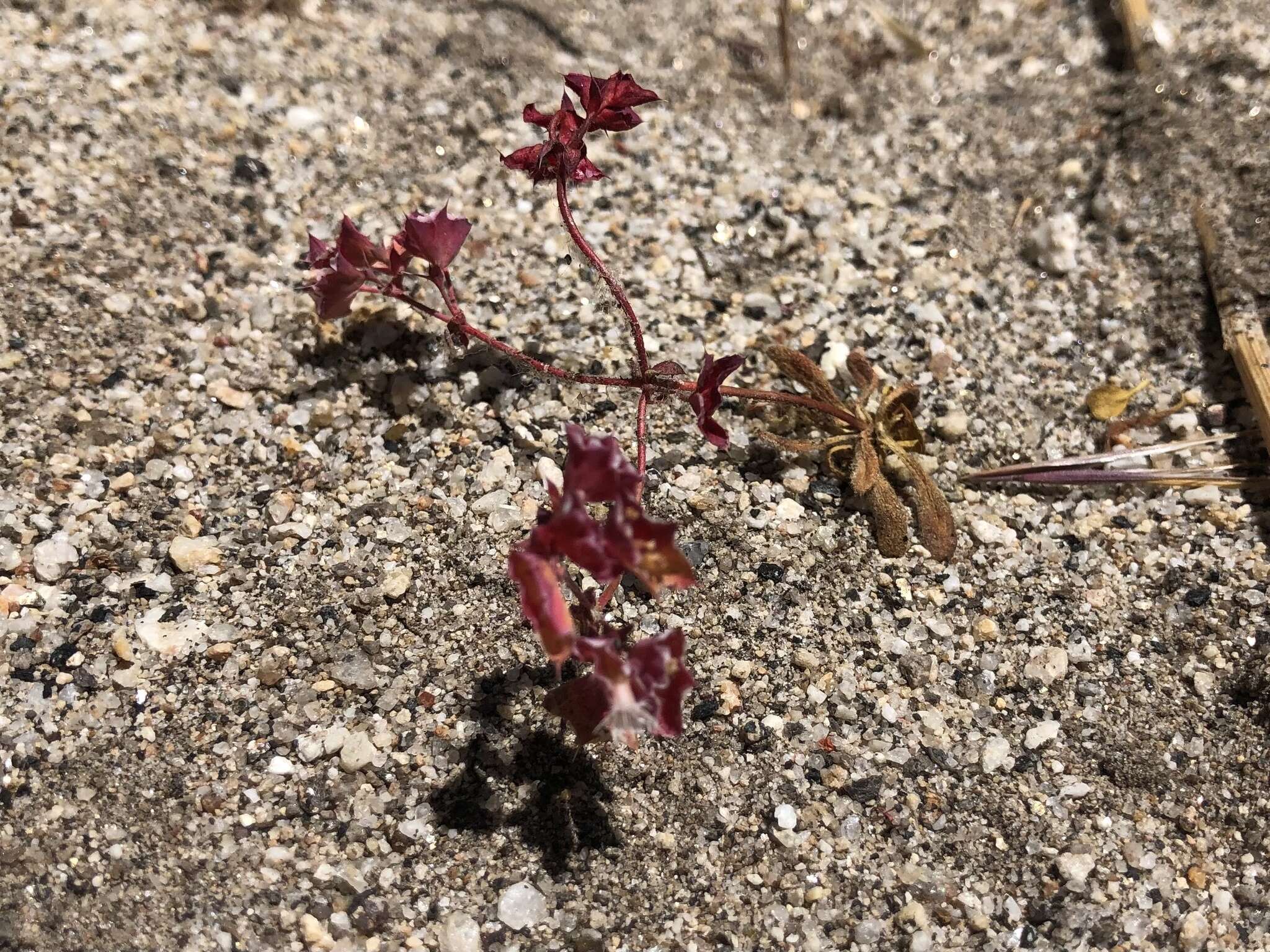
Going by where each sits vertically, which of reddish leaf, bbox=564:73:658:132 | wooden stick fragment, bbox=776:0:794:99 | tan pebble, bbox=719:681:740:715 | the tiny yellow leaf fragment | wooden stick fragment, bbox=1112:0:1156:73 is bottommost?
tan pebble, bbox=719:681:740:715

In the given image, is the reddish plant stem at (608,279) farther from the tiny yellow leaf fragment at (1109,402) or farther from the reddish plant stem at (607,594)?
the tiny yellow leaf fragment at (1109,402)

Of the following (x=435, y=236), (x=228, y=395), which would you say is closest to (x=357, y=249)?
(x=435, y=236)

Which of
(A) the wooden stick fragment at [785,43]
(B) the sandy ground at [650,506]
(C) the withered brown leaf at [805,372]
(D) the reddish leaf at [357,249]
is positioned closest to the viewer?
(B) the sandy ground at [650,506]

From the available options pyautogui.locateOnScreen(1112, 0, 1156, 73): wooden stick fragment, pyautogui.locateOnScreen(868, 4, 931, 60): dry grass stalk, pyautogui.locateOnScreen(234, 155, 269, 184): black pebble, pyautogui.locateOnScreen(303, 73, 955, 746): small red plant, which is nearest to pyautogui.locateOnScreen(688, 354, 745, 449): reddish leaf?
pyautogui.locateOnScreen(303, 73, 955, 746): small red plant

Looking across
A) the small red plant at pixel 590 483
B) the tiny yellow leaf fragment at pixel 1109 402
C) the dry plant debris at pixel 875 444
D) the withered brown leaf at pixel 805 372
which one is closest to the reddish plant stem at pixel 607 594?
the small red plant at pixel 590 483

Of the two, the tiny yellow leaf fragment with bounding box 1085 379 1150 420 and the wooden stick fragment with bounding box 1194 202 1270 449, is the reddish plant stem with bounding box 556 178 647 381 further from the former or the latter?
the wooden stick fragment with bounding box 1194 202 1270 449
